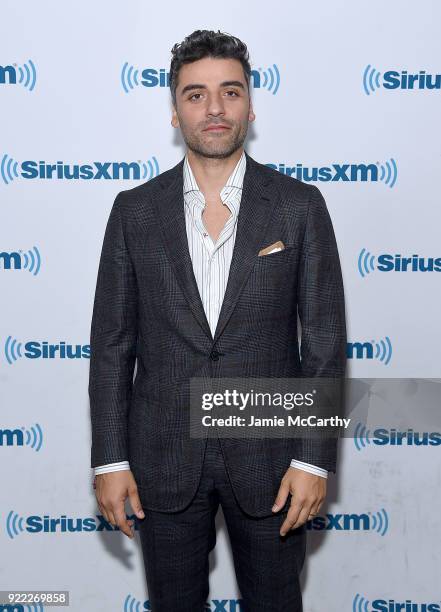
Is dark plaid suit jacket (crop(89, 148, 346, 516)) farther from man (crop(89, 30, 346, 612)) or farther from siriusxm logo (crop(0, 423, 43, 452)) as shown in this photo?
siriusxm logo (crop(0, 423, 43, 452))

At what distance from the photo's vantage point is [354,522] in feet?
9.82

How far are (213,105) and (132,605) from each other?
2181 millimetres

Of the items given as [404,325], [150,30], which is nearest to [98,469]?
[404,325]

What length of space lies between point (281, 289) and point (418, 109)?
1148 millimetres

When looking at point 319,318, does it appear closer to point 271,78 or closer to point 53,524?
point 271,78

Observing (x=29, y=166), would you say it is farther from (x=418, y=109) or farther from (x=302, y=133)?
(x=418, y=109)

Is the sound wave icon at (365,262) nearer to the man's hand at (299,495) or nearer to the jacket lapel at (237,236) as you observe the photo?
the jacket lapel at (237,236)

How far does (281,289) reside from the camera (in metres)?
2.04

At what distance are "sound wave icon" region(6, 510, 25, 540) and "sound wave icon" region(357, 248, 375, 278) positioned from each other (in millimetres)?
1792

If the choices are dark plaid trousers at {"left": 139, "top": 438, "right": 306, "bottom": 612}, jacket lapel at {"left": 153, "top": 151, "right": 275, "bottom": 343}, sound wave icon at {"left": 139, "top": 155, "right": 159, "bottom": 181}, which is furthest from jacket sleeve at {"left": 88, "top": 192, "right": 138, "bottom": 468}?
sound wave icon at {"left": 139, "top": 155, "right": 159, "bottom": 181}

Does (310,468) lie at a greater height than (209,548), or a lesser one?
greater

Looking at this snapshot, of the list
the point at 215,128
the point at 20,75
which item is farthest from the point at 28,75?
the point at 215,128

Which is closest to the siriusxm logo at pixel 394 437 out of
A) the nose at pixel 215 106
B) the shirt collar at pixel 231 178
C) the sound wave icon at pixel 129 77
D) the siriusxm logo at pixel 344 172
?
the siriusxm logo at pixel 344 172

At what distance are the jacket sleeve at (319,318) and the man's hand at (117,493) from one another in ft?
1.70
